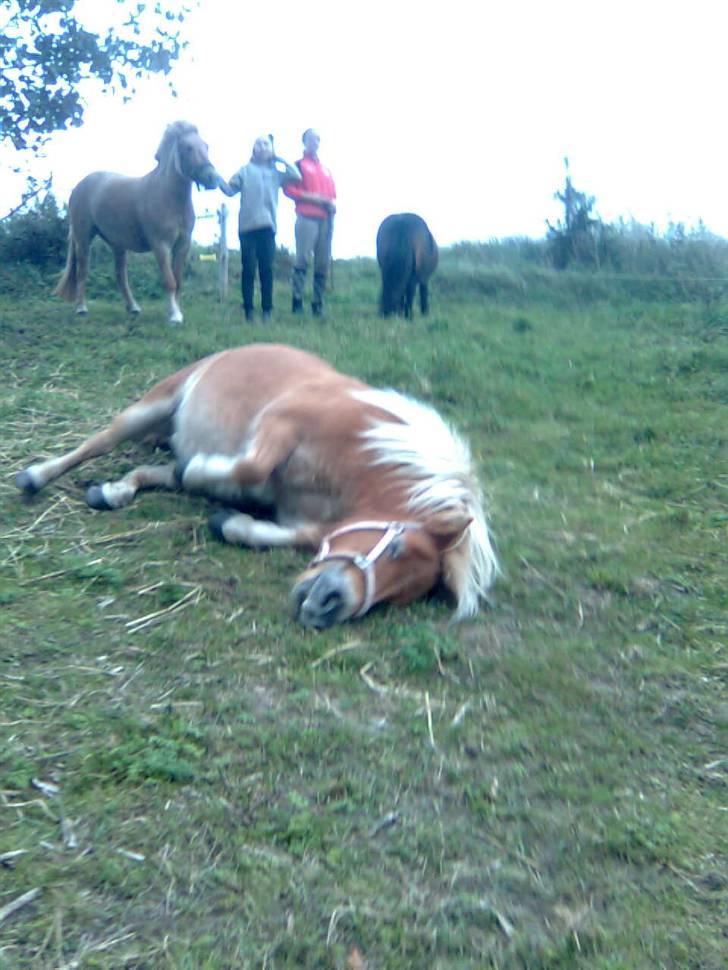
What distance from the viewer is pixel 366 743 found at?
10.9 ft

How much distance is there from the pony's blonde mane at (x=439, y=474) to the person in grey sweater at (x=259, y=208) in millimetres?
5781

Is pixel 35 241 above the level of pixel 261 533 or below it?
above

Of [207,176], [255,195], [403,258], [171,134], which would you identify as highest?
[171,134]

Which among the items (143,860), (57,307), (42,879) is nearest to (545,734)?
(143,860)

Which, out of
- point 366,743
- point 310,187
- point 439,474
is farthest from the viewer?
point 310,187

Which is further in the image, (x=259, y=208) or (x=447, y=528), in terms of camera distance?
(x=259, y=208)

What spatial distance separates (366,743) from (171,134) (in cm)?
855

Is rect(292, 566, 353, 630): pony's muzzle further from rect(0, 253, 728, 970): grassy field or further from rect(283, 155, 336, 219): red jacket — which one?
rect(283, 155, 336, 219): red jacket

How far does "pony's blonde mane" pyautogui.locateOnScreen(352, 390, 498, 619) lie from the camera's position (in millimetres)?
4453

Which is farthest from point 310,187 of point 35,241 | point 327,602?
point 327,602

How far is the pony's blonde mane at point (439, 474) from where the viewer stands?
14.6 ft

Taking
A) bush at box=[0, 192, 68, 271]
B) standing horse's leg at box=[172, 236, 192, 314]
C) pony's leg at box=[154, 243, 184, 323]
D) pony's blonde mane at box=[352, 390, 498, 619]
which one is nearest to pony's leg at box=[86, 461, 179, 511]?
pony's blonde mane at box=[352, 390, 498, 619]

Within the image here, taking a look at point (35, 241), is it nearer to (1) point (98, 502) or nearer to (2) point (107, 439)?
(2) point (107, 439)

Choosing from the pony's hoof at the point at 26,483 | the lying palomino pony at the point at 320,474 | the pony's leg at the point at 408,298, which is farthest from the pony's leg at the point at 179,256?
the pony's hoof at the point at 26,483
